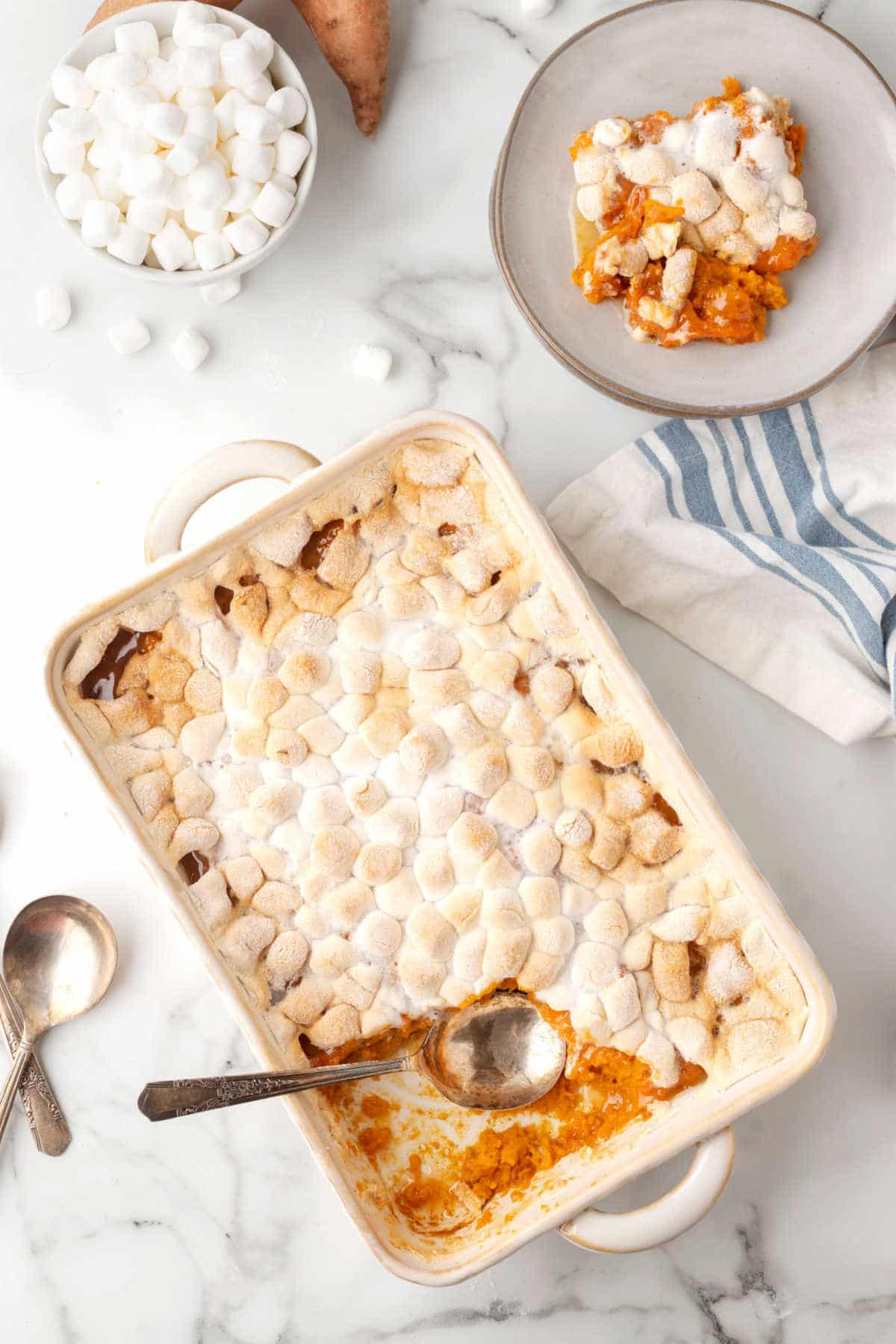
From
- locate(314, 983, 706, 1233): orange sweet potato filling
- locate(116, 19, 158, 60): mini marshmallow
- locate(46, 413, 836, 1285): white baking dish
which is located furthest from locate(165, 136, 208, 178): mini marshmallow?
locate(314, 983, 706, 1233): orange sweet potato filling

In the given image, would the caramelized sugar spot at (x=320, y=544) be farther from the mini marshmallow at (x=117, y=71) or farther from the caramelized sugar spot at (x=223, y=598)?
the mini marshmallow at (x=117, y=71)

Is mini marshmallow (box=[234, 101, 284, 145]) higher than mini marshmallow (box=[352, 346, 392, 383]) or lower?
higher

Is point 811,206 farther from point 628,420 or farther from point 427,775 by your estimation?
point 427,775

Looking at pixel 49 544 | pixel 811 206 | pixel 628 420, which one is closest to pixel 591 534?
pixel 628 420

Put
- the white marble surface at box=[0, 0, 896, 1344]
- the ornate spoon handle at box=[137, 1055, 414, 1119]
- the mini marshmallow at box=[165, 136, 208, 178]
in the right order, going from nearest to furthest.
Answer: the ornate spoon handle at box=[137, 1055, 414, 1119], the mini marshmallow at box=[165, 136, 208, 178], the white marble surface at box=[0, 0, 896, 1344]

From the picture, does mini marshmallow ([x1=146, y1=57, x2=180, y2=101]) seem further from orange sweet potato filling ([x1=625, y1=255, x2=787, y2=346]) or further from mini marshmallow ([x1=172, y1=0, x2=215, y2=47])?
orange sweet potato filling ([x1=625, y1=255, x2=787, y2=346])

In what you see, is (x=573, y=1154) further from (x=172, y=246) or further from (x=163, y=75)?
(x=163, y=75)
